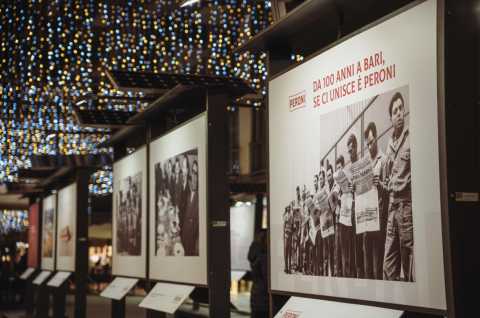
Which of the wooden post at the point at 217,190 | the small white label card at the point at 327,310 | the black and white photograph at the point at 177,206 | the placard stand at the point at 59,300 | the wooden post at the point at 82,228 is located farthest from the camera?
the placard stand at the point at 59,300

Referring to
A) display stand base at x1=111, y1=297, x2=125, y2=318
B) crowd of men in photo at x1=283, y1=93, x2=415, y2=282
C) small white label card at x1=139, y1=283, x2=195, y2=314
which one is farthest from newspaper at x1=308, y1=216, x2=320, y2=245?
display stand base at x1=111, y1=297, x2=125, y2=318

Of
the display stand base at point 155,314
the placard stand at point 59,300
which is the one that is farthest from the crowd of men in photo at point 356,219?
the placard stand at point 59,300

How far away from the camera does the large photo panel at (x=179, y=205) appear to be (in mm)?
5789

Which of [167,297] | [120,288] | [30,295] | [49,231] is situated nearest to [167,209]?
[167,297]

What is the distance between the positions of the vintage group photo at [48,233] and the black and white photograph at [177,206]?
760cm

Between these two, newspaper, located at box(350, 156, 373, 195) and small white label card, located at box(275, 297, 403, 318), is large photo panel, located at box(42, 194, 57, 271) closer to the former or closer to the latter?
small white label card, located at box(275, 297, 403, 318)

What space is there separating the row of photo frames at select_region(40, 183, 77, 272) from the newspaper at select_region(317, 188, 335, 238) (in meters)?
8.45

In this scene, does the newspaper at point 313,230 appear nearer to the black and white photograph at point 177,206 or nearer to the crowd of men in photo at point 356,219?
the crowd of men in photo at point 356,219

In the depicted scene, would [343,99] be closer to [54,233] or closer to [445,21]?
[445,21]

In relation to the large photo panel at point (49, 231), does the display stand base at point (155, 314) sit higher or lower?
lower

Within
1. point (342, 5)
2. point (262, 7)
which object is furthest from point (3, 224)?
point (342, 5)

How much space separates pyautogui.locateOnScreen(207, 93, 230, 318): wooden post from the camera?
5547 mm

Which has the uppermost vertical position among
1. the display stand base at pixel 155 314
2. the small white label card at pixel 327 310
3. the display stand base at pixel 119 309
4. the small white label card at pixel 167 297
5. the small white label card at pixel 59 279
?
the small white label card at pixel 327 310

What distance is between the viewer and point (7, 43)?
489 inches
